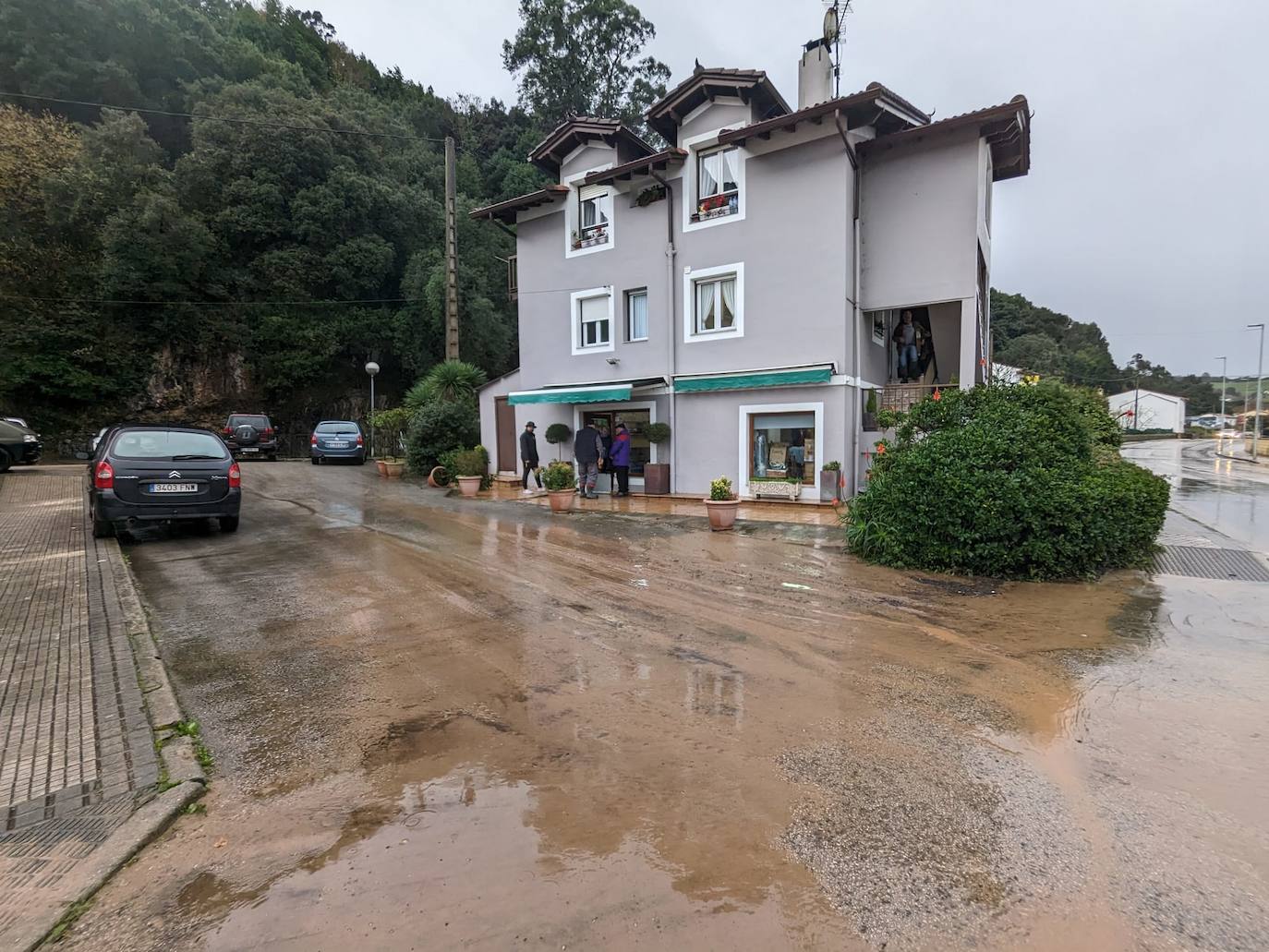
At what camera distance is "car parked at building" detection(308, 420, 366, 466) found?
2150 centimetres

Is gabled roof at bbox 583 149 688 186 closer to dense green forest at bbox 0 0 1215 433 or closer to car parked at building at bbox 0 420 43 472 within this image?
dense green forest at bbox 0 0 1215 433

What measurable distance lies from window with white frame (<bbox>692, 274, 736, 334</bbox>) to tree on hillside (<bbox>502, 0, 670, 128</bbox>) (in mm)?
33997

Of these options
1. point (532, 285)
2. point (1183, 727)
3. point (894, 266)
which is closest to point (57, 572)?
point (1183, 727)

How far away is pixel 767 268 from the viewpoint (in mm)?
14000

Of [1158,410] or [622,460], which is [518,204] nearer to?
[622,460]

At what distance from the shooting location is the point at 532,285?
18.0 m

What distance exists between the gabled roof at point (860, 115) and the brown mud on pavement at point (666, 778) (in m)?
10.1

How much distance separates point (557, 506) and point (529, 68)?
141 feet

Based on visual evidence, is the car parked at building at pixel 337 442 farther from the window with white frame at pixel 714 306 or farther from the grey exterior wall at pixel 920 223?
the grey exterior wall at pixel 920 223

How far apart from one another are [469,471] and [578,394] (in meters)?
3.36

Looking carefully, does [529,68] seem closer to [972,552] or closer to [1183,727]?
[972,552]

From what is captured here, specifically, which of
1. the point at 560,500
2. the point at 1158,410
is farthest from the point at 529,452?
the point at 1158,410

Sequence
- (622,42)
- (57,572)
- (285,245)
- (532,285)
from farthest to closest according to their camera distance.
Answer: (622,42) → (285,245) → (532,285) → (57,572)

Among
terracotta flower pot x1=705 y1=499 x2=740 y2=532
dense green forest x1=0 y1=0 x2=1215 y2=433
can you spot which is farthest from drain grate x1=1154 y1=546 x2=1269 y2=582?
dense green forest x1=0 y1=0 x2=1215 y2=433
